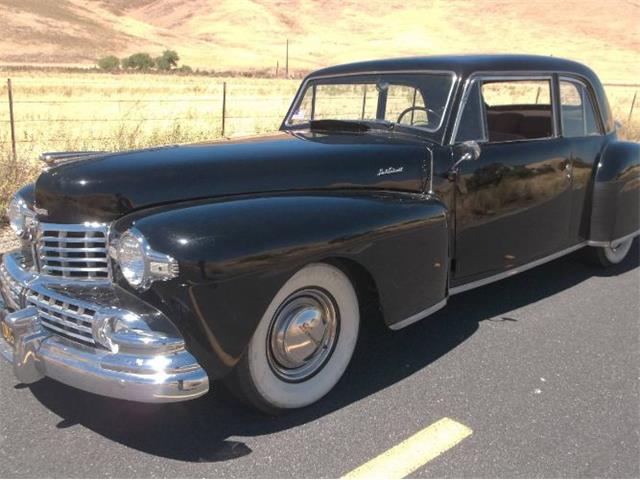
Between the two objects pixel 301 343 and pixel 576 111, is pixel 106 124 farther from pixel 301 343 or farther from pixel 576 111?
pixel 301 343

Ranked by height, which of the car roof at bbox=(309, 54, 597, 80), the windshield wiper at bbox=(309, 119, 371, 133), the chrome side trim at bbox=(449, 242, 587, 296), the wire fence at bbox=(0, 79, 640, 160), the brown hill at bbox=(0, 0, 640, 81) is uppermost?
the brown hill at bbox=(0, 0, 640, 81)

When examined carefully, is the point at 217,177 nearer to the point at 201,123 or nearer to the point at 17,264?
the point at 17,264

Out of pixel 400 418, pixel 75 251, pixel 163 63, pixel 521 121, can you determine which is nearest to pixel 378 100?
pixel 521 121

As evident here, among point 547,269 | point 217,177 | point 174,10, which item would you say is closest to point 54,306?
point 217,177

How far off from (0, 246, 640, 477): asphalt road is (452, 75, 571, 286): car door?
0.51 meters

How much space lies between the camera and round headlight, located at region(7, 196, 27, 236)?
3029 mm

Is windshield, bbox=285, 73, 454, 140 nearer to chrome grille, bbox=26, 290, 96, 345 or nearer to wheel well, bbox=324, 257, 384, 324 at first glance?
wheel well, bbox=324, 257, 384, 324

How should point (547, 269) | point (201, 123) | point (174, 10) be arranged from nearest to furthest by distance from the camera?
point (547, 269), point (201, 123), point (174, 10)

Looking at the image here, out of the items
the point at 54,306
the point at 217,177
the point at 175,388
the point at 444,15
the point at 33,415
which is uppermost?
the point at 444,15

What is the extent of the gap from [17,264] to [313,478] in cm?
172

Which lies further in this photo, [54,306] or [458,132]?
[458,132]

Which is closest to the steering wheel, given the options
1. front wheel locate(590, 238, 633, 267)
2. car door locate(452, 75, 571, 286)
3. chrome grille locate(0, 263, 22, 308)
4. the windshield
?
the windshield

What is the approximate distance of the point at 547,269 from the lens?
499cm

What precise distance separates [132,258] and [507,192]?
2317mm
